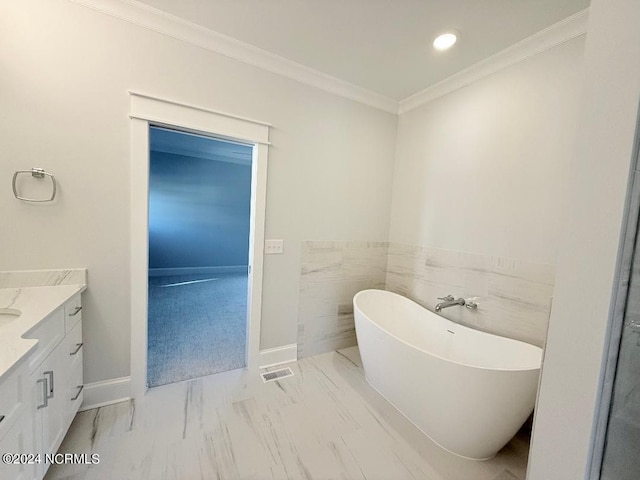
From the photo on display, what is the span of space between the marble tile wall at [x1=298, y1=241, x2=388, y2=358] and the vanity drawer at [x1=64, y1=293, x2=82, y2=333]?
1560 mm

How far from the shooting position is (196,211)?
5594mm

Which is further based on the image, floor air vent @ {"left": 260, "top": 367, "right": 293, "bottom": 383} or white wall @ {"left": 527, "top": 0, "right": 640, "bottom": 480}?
floor air vent @ {"left": 260, "top": 367, "right": 293, "bottom": 383}

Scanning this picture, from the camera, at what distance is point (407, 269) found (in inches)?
102

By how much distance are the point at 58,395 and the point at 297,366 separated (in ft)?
5.20

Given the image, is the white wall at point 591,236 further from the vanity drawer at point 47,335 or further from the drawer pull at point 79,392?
the drawer pull at point 79,392

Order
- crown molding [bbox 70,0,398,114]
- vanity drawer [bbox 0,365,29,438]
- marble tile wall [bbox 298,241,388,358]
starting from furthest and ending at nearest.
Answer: marble tile wall [bbox 298,241,388,358], crown molding [bbox 70,0,398,114], vanity drawer [bbox 0,365,29,438]

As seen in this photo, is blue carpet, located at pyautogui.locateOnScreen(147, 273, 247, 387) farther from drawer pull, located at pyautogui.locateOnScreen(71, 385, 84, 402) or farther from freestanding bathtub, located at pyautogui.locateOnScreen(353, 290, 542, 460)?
freestanding bathtub, located at pyautogui.locateOnScreen(353, 290, 542, 460)

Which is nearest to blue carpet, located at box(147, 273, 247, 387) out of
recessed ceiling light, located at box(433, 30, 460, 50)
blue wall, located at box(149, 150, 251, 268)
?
blue wall, located at box(149, 150, 251, 268)

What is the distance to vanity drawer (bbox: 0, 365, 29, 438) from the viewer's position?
836mm

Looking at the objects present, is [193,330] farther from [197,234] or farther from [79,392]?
[197,234]

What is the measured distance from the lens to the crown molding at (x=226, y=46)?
5.16 feet

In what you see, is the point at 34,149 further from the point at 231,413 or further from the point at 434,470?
the point at 434,470

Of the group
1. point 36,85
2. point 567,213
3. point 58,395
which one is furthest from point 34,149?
point 567,213

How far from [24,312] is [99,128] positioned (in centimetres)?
112
